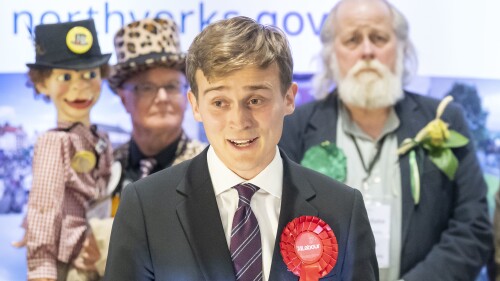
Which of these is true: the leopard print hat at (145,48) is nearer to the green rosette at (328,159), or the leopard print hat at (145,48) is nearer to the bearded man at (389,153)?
the bearded man at (389,153)

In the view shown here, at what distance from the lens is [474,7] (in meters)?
4.06

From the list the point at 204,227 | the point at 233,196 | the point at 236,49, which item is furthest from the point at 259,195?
the point at 236,49

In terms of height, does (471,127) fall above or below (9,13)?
below

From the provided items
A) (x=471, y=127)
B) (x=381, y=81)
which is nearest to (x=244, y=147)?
(x=381, y=81)

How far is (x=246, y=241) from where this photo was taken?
1894 millimetres

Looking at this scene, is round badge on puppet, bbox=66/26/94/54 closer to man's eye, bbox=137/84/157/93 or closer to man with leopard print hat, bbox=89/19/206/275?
man with leopard print hat, bbox=89/19/206/275

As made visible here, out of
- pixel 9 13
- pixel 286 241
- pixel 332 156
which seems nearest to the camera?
pixel 286 241

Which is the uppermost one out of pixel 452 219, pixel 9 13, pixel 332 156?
pixel 9 13

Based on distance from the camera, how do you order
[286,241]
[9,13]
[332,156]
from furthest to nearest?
[9,13] < [332,156] < [286,241]

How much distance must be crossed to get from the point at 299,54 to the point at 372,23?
17.5 inches

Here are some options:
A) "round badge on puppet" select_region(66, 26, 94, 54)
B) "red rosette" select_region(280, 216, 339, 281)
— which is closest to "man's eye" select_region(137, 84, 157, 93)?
"round badge on puppet" select_region(66, 26, 94, 54)

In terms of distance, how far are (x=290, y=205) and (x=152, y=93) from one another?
2.00 metres

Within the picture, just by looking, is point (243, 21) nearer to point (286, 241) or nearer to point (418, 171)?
point (286, 241)

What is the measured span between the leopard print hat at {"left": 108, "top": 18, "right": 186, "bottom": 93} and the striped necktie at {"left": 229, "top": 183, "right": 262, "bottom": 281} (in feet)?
6.16
